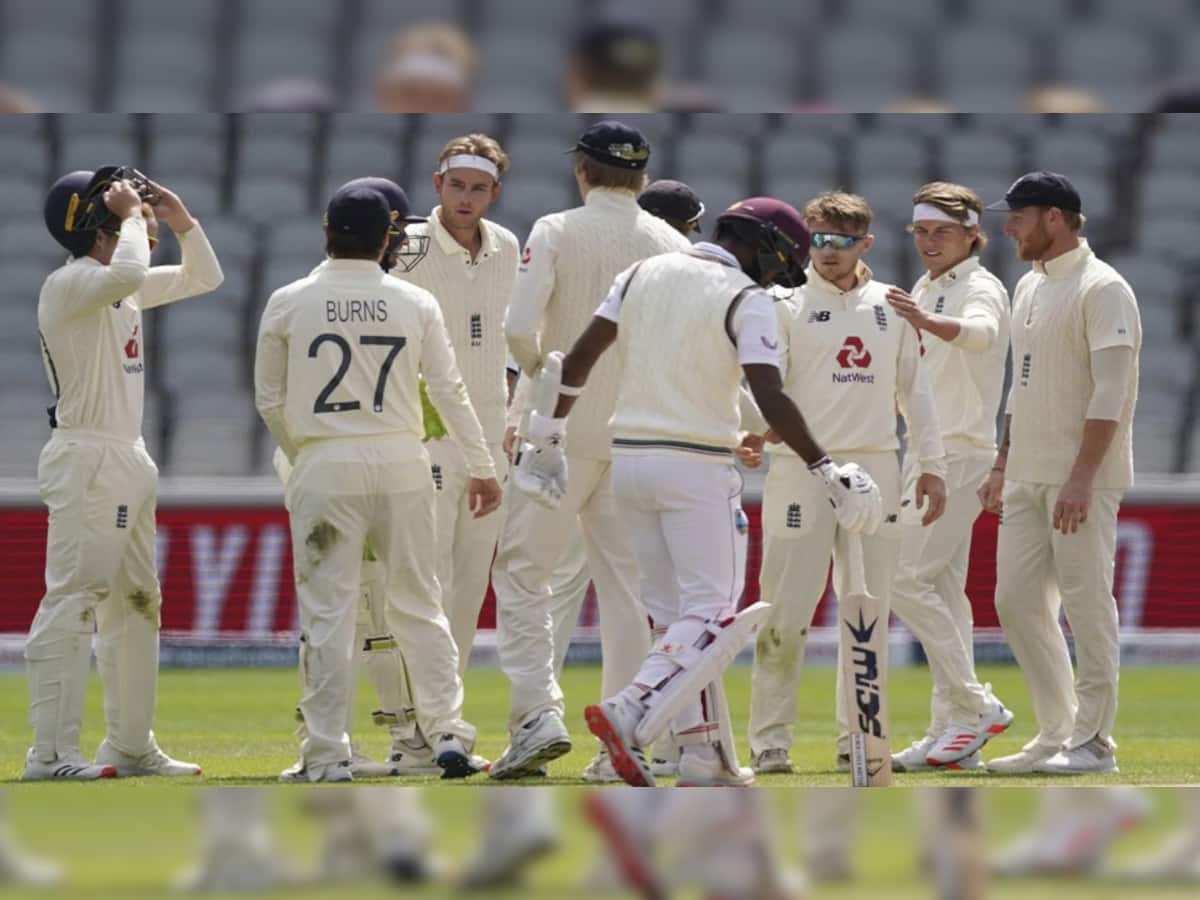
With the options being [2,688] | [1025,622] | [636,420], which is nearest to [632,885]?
[636,420]

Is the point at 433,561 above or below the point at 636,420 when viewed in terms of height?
below

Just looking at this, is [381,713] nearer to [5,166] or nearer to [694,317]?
[694,317]

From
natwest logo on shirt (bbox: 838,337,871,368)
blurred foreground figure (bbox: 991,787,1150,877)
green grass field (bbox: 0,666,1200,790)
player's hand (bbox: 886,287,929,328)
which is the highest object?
player's hand (bbox: 886,287,929,328)

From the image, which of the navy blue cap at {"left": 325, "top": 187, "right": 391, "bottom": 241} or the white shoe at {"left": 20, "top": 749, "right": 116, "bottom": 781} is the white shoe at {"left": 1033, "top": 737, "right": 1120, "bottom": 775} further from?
the white shoe at {"left": 20, "top": 749, "right": 116, "bottom": 781}

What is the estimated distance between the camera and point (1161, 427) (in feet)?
42.6

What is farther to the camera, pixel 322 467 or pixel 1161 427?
pixel 1161 427

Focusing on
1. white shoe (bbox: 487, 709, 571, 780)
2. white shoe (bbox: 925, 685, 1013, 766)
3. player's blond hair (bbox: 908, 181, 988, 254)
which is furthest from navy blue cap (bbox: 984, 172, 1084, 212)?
white shoe (bbox: 487, 709, 571, 780)

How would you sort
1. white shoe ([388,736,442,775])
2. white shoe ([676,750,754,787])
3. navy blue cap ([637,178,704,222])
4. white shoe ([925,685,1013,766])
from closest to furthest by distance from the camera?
white shoe ([676,750,754,787]) < white shoe ([388,736,442,775]) < navy blue cap ([637,178,704,222]) < white shoe ([925,685,1013,766])

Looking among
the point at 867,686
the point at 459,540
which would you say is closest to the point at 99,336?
the point at 459,540

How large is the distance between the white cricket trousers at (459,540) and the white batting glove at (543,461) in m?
1.17

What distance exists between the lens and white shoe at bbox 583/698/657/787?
4625 mm

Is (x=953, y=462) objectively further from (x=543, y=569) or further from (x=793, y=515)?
(x=543, y=569)

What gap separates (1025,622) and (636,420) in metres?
2.25

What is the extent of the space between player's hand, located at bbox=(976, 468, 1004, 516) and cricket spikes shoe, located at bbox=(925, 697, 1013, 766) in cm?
72
